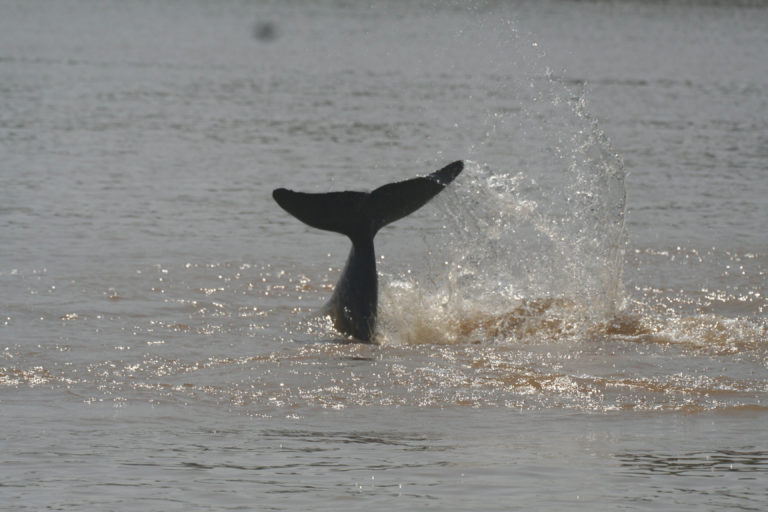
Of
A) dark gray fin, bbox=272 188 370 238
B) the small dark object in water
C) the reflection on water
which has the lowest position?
the reflection on water

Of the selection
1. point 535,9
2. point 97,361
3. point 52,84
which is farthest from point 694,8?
point 97,361

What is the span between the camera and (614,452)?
8.36 m

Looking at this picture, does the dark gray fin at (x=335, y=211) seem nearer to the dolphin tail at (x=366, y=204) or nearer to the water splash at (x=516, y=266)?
the dolphin tail at (x=366, y=204)

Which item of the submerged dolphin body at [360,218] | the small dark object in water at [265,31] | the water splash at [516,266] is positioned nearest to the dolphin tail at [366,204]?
the submerged dolphin body at [360,218]

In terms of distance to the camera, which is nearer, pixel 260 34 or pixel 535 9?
pixel 260 34

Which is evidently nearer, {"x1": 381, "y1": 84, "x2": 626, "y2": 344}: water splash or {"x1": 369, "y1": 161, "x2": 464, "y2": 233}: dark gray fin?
{"x1": 369, "y1": 161, "x2": 464, "y2": 233}: dark gray fin

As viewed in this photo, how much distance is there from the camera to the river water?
7.96m

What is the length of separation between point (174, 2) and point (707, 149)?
205 feet

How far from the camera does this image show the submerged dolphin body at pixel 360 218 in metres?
11.8

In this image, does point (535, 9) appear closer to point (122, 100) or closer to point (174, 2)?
point (174, 2)

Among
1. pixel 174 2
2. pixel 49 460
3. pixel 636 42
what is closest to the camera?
pixel 49 460

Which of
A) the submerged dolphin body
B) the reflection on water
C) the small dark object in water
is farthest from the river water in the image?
the small dark object in water

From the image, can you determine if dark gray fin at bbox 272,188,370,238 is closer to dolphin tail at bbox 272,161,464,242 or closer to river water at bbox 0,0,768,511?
dolphin tail at bbox 272,161,464,242

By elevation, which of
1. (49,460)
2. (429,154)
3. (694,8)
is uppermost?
(694,8)
